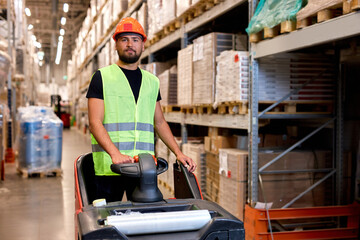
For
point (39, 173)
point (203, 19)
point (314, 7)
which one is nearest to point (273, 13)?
point (314, 7)

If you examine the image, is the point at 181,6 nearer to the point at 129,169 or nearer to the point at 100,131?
the point at 100,131

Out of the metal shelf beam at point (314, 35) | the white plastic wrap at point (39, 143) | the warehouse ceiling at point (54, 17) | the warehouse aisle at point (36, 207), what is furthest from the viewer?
the warehouse ceiling at point (54, 17)

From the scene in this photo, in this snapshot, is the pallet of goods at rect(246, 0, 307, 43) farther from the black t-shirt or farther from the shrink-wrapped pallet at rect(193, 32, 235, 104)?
the black t-shirt

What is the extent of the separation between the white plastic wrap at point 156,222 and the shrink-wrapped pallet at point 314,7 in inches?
79.8

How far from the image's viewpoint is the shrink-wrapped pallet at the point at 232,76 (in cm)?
437

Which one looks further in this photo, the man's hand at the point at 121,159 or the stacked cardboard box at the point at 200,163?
the stacked cardboard box at the point at 200,163

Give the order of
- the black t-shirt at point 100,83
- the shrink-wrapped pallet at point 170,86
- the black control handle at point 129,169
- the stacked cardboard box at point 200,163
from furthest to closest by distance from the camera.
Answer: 1. the shrink-wrapped pallet at point 170,86
2. the stacked cardboard box at point 200,163
3. the black t-shirt at point 100,83
4. the black control handle at point 129,169

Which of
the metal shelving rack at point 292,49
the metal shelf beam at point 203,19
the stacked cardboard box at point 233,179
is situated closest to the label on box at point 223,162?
the stacked cardboard box at point 233,179

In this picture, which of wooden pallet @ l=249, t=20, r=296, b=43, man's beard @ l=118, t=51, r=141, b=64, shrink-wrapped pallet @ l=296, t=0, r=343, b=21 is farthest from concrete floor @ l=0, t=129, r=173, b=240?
shrink-wrapped pallet @ l=296, t=0, r=343, b=21

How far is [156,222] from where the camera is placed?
1865mm

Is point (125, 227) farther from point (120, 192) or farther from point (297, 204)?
point (297, 204)

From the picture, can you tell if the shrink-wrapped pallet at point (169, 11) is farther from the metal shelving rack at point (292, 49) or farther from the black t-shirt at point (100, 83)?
the black t-shirt at point (100, 83)

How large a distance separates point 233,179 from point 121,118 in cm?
208

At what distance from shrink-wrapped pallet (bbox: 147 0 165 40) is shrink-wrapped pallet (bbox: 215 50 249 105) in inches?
101
